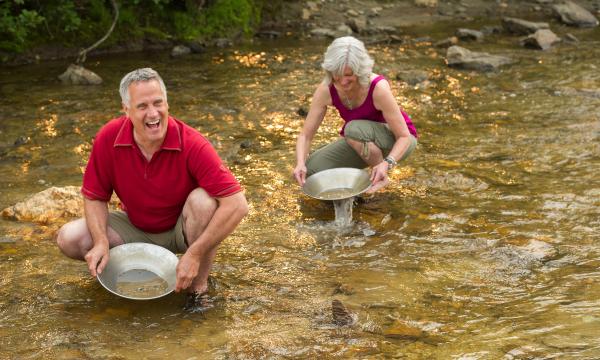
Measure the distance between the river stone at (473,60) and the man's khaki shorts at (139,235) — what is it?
286 inches

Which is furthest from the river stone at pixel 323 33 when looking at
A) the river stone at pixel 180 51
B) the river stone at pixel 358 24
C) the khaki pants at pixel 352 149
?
the khaki pants at pixel 352 149

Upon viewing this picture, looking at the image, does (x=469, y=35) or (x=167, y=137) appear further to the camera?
(x=469, y=35)

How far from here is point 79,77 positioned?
10367 millimetres

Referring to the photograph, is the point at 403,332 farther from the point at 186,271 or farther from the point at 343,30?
the point at 343,30

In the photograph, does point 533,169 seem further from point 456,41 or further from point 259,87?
point 456,41

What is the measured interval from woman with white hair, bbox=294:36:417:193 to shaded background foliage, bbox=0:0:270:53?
5.63 m

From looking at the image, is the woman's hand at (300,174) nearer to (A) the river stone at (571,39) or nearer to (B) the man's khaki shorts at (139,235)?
(B) the man's khaki shorts at (139,235)

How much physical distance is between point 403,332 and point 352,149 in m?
2.34

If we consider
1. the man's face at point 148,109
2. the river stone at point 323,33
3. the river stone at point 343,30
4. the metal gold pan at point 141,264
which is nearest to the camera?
the man's face at point 148,109

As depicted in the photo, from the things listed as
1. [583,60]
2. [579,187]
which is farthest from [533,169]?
[583,60]

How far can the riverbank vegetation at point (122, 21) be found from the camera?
11.2m

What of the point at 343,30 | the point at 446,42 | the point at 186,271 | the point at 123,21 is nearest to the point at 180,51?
the point at 123,21

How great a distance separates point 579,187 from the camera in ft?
20.0

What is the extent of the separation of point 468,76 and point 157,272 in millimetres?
7027
